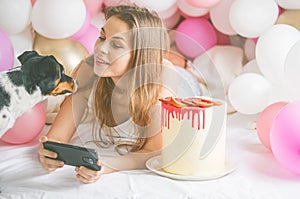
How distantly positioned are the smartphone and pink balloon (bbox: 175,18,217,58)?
102 centimetres

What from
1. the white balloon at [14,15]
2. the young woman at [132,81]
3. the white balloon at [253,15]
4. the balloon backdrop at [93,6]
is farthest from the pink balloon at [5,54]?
the white balloon at [253,15]

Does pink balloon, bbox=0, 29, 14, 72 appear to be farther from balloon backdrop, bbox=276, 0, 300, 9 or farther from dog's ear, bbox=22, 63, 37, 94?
balloon backdrop, bbox=276, 0, 300, 9

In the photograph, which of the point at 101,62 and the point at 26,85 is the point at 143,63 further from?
the point at 26,85

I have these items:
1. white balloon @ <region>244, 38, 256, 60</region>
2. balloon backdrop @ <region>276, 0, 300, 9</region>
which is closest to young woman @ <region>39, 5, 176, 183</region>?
balloon backdrop @ <region>276, 0, 300, 9</region>

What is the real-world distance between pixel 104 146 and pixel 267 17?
85 centimetres

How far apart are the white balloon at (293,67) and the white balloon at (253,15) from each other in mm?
338

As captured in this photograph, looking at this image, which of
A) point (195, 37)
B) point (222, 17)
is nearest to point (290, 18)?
point (222, 17)

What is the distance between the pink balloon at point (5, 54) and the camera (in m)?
1.81

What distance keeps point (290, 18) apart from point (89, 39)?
83cm

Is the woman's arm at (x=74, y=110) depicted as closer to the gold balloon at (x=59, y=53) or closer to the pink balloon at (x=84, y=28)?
the gold balloon at (x=59, y=53)

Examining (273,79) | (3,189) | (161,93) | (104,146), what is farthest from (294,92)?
(3,189)

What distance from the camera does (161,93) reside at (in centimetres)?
165

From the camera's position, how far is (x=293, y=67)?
174 centimetres

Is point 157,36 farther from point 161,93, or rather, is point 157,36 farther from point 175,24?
point 175,24
